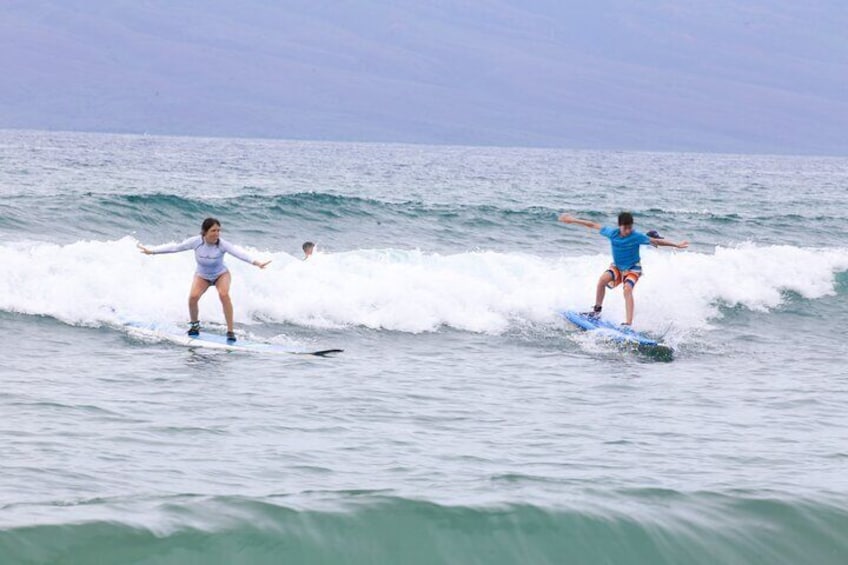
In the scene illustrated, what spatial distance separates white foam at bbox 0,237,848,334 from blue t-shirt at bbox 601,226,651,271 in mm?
1798

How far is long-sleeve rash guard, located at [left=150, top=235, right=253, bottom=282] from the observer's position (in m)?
15.5

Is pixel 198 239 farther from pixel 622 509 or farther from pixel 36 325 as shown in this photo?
pixel 622 509

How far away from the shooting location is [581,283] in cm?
2220

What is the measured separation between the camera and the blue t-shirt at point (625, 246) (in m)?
17.5

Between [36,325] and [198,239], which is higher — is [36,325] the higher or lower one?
the lower one

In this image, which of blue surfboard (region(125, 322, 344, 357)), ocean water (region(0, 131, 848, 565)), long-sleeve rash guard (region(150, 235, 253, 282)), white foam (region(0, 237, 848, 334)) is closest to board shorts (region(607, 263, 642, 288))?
ocean water (region(0, 131, 848, 565))

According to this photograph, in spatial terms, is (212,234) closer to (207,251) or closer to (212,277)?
(207,251)

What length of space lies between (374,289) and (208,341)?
4780 mm

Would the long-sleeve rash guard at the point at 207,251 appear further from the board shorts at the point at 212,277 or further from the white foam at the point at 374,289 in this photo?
the white foam at the point at 374,289

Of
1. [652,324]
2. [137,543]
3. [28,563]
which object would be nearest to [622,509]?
[137,543]

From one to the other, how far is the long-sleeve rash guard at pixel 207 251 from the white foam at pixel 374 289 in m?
1.06

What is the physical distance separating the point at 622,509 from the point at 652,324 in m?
11.8

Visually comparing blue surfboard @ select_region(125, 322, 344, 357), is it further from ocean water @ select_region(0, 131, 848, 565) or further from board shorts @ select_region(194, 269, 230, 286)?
board shorts @ select_region(194, 269, 230, 286)

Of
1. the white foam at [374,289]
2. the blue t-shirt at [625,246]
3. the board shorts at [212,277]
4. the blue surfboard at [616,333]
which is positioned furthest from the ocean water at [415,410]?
the blue t-shirt at [625,246]
